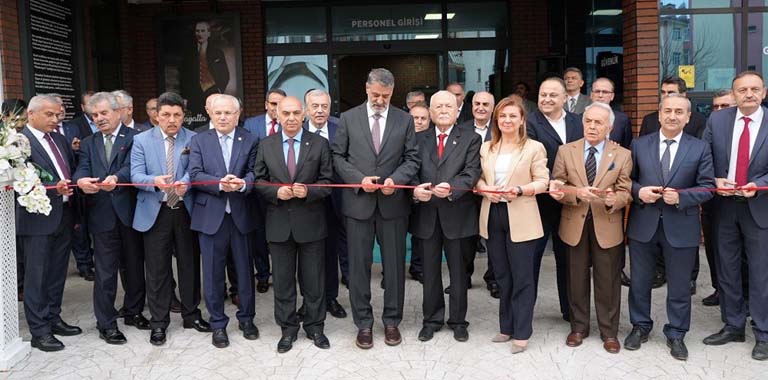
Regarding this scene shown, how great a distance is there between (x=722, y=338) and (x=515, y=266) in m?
1.65

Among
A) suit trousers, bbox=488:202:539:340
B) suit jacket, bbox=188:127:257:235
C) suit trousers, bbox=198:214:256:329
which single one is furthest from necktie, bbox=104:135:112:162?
suit trousers, bbox=488:202:539:340

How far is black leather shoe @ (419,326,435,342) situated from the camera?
506cm

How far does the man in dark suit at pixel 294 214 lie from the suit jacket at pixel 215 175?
135mm

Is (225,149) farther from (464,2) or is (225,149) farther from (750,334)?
(464,2)

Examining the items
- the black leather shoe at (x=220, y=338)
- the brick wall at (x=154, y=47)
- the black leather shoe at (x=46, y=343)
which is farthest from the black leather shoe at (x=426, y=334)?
the brick wall at (x=154, y=47)

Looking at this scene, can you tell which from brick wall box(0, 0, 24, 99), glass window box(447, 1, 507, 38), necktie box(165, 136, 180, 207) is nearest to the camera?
necktie box(165, 136, 180, 207)

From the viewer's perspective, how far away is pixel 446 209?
16.3 feet

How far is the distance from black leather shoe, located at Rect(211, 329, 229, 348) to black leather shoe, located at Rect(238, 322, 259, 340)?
150mm

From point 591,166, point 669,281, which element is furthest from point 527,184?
point 669,281

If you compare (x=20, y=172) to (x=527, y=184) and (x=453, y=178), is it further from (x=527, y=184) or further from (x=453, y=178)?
(x=527, y=184)

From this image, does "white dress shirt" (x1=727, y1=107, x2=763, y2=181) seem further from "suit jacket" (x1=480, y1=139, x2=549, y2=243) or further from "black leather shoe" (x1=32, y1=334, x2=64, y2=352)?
"black leather shoe" (x1=32, y1=334, x2=64, y2=352)

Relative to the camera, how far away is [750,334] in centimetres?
515

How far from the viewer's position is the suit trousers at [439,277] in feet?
16.5

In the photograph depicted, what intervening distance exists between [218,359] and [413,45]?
7316 mm
